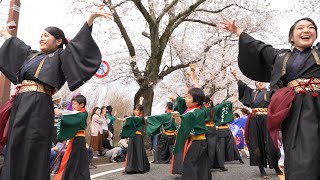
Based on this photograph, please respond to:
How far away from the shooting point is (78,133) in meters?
5.92

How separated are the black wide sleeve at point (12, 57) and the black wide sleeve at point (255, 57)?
8.11ft

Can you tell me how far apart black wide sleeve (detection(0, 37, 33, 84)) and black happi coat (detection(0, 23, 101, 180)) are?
0.07 meters

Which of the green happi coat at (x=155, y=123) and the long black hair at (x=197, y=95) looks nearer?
the long black hair at (x=197, y=95)

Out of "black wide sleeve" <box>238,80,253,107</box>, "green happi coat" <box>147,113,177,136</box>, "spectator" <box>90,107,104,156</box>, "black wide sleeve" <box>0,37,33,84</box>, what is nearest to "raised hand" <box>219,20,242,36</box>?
"black wide sleeve" <box>0,37,33,84</box>

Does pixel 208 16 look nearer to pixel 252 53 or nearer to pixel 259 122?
pixel 259 122

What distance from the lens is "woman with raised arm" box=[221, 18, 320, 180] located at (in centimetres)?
314

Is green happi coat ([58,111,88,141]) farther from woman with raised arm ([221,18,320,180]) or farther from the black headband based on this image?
woman with raised arm ([221,18,320,180])

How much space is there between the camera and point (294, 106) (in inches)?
135

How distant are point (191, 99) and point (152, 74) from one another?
8.90 meters

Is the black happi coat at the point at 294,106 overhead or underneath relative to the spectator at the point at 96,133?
overhead

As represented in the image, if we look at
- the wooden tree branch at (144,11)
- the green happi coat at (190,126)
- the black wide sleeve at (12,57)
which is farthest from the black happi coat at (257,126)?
the wooden tree branch at (144,11)

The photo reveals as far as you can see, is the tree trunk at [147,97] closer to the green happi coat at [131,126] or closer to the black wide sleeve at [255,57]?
the green happi coat at [131,126]

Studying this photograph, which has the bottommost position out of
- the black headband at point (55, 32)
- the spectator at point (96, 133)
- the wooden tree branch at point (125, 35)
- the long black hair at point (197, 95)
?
the spectator at point (96, 133)

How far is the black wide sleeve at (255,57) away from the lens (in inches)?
150
